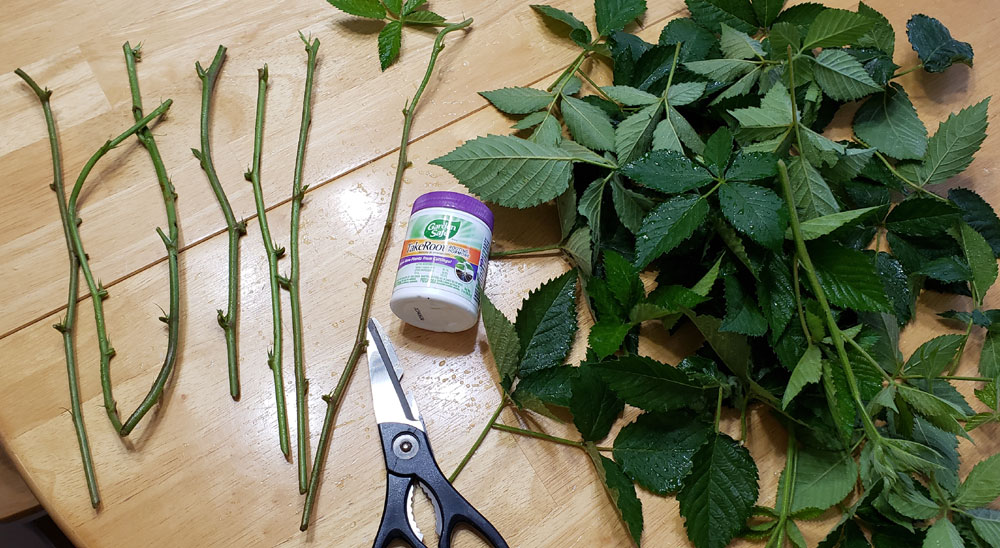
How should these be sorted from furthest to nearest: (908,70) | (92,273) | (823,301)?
1. (908,70)
2. (92,273)
3. (823,301)

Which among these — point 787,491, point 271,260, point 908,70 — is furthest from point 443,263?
point 908,70

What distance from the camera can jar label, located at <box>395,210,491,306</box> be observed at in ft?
2.45

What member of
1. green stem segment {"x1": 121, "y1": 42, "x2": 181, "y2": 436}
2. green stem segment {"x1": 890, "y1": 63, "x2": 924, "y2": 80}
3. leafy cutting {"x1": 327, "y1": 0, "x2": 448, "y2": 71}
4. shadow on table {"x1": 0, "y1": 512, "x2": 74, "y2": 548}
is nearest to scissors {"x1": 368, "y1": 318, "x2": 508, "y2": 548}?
green stem segment {"x1": 121, "y1": 42, "x2": 181, "y2": 436}

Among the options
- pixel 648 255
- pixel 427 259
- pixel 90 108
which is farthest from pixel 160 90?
pixel 648 255

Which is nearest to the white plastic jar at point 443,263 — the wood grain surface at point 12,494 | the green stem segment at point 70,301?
the green stem segment at point 70,301

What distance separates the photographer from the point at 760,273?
0.72m

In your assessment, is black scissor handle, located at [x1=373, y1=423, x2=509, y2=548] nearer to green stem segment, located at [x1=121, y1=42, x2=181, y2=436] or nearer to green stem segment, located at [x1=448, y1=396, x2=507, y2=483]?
green stem segment, located at [x1=448, y1=396, x2=507, y2=483]

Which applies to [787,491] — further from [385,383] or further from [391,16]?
[391,16]

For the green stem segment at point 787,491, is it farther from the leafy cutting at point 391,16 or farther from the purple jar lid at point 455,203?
the leafy cutting at point 391,16

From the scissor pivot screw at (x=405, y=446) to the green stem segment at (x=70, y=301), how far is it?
1.01 ft

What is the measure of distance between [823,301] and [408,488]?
471mm

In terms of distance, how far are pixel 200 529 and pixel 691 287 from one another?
595 millimetres

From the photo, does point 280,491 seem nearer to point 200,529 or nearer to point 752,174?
point 200,529

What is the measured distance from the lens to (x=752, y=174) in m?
0.71
